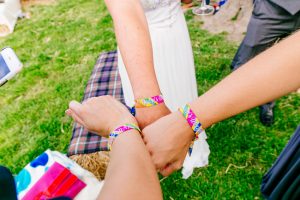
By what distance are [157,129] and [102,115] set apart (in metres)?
0.34

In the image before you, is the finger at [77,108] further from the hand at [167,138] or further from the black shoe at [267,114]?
the black shoe at [267,114]

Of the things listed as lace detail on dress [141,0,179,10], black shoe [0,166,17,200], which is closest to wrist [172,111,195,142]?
black shoe [0,166,17,200]

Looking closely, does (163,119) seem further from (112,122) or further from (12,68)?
(12,68)

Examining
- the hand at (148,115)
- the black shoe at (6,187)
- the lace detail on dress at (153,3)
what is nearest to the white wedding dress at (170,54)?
the lace detail on dress at (153,3)

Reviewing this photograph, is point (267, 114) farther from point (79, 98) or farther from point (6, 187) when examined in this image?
point (6, 187)

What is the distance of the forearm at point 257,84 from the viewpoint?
53.2 inches

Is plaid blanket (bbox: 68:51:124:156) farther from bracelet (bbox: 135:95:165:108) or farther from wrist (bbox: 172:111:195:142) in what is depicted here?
wrist (bbox: 172:111:195:142)

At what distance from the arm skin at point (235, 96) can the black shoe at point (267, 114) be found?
6.95ft

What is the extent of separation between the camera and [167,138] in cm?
153

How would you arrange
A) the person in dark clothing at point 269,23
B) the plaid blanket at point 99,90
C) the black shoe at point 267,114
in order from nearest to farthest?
the person in dark clothing at point 269,23 < the plaid blanket at point 99,90 < the black shoe at point 267,114

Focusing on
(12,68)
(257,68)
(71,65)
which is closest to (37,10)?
(71,65)

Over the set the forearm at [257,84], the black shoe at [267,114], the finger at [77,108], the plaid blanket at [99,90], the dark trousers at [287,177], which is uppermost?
the forearm at [257,84]

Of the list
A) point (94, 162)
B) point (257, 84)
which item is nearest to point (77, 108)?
point (257, 84)

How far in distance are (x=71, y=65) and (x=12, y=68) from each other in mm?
2229
